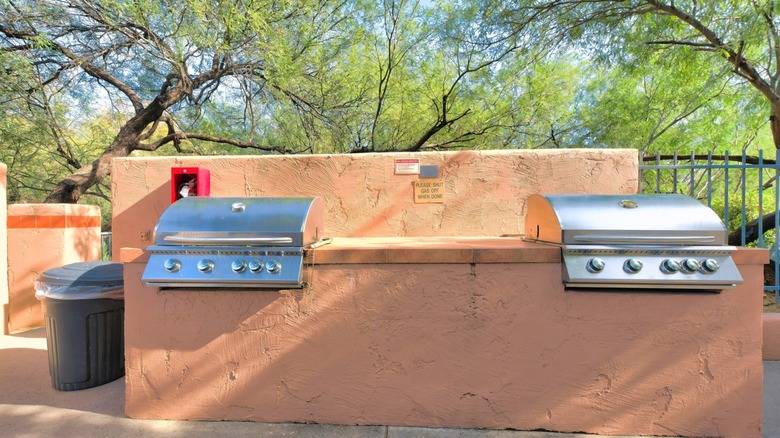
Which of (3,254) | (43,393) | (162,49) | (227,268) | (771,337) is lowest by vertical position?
(43,393)

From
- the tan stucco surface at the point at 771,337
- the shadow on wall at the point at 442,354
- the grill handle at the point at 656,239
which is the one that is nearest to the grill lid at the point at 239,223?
the shadow on wall at the point at 442,354

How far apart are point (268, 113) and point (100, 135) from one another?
6220 mm

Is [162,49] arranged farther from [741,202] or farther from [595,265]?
[741,202]

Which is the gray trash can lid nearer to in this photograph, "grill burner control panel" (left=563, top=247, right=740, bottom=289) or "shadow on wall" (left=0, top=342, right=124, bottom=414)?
"shadow on wall" (left=0, top=342, right=124, bottom=414)

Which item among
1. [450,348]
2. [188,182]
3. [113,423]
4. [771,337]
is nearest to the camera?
[450,348]

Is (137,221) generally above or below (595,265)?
above

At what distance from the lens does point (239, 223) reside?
106 inches

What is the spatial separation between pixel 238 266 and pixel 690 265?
2.81 metres

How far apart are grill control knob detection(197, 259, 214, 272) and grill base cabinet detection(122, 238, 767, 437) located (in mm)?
223

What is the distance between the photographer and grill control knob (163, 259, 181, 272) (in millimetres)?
2613

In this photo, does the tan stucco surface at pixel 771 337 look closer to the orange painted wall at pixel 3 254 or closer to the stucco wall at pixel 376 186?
the stucco wall at pixel 376 186

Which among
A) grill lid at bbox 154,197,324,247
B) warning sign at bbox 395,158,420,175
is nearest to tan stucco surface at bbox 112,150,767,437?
grill lid at bbox 154,197,324,247

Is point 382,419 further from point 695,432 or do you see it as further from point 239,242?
point 695,432

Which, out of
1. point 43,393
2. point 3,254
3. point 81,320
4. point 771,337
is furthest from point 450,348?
point 3,254
